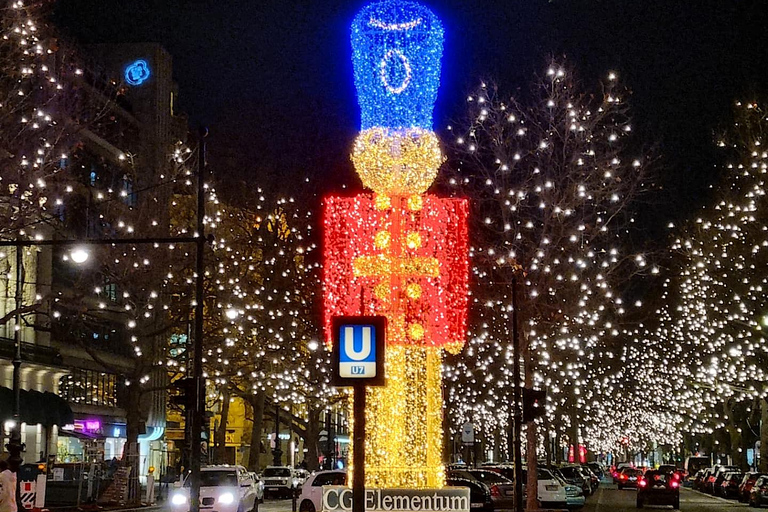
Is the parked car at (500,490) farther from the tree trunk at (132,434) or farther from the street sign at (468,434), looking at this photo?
the tree trunk at (132,434)

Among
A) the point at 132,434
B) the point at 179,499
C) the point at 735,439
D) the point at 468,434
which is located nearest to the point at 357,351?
the point at 179,499

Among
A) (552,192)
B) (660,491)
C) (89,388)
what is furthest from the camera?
(89,388)

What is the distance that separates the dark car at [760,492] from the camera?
42656 mm

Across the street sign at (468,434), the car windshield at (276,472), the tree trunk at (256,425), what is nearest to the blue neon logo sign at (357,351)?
the street sign at (468,434)

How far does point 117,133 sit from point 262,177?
46.7 feet

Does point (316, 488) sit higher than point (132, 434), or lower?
lower

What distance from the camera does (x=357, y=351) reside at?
11.7 m

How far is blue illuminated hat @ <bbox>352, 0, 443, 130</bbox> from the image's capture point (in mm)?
20375

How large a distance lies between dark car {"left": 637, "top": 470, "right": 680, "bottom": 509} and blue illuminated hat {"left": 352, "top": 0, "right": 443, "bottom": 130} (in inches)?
1101

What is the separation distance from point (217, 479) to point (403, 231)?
12.3m

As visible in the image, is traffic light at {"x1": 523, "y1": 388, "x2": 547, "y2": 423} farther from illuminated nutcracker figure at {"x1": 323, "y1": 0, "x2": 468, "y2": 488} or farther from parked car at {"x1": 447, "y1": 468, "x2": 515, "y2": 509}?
parked car at {"x1": 447, "y1": 468, "x2": 515, "y2": 509}

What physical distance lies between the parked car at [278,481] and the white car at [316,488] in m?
22.1

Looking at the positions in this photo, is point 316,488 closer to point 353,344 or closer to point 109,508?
point 109,508

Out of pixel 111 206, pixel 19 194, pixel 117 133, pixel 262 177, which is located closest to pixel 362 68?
pixel 19 194
